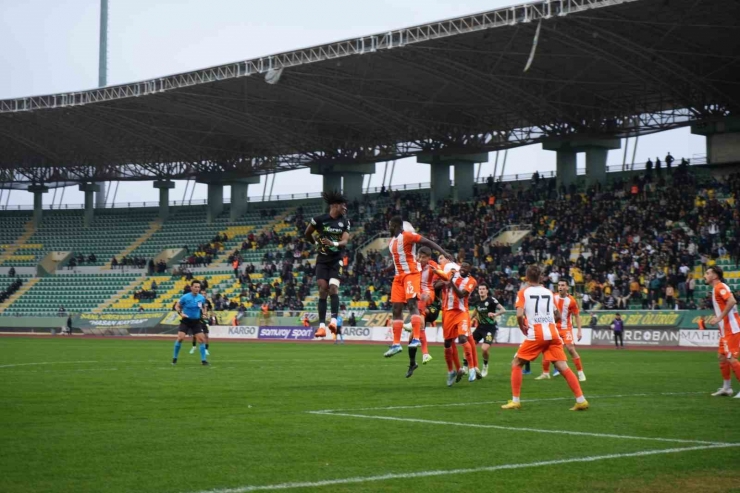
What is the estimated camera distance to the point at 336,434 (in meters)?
11.6

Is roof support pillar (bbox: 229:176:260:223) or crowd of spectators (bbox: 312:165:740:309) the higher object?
roof support pillar (bbox: 229:176:260:223)

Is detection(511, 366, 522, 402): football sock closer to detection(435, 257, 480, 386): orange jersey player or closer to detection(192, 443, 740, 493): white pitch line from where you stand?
detection(192, 443, 740, 493): white pitch line

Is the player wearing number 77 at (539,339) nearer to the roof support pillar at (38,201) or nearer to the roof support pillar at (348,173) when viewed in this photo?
the roof support pillar at (348,173)

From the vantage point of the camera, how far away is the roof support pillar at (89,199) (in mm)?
80375

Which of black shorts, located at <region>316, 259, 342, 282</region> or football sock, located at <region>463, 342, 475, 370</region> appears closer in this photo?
black shorts, located at <region>316, 259, 342, 282</region>

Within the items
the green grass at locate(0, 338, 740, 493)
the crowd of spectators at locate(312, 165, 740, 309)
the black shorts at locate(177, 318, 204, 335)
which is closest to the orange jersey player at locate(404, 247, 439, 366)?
the green grass at locate(0, 338, 740, 493)

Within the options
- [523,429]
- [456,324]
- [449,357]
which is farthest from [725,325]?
[523,429]

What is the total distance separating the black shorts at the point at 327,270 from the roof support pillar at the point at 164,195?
62.2m

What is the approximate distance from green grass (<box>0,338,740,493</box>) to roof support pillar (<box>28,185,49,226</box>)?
Answer: 6397 centimetres

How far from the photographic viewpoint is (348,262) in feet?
202

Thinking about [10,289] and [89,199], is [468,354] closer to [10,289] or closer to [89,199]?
[10,289]

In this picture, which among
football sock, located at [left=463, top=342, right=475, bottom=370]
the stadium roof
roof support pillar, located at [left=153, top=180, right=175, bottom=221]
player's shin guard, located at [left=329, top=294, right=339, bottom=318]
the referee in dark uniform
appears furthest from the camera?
roof support pillar, located at [left=153, top=180, right=175, bottom=221]

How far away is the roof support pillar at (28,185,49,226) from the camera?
81625mm

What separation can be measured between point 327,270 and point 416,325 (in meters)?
1.88
